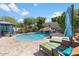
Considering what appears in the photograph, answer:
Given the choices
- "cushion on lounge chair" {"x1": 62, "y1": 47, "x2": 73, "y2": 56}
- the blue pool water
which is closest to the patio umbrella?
"cushion on lounge chair" {"x1": 62, "y1": 47, "x2": 73, "y2": 56}

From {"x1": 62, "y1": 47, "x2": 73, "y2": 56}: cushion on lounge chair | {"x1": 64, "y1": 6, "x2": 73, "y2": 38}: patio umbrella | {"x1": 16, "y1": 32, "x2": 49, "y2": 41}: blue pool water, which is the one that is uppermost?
{"x1": 64, "y1": 6, "x2": 73, "y2": 38}: patio umbrella

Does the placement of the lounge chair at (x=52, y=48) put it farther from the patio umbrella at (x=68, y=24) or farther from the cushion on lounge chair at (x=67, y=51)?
the patio umbrella at (x=68, y=24)

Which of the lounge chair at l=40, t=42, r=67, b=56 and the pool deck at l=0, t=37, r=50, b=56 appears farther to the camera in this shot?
the pool deck at l=0, t=37, r=50, b=56

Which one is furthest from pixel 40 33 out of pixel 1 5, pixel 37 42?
pixel 1 5

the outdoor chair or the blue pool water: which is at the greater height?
the blue pool water

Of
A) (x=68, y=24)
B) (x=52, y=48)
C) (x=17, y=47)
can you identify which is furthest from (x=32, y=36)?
(x=68, y=24)

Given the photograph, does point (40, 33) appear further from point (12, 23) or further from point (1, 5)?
point (1, 5)

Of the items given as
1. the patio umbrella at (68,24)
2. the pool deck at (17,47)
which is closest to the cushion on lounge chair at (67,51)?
the patio umbrella at (68,24)

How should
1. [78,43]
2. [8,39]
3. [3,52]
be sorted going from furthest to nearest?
[8,39] → [3,52] → [78,43]

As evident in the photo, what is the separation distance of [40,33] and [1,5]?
3.13ft

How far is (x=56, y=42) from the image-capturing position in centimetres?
430

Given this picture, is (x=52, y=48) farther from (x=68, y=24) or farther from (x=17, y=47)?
(x=17, y=47)

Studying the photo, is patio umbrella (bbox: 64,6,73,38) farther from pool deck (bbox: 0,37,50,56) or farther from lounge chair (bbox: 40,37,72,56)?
pool deck (bbox: 0,37,50,56)

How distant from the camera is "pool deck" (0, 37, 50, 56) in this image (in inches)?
165
